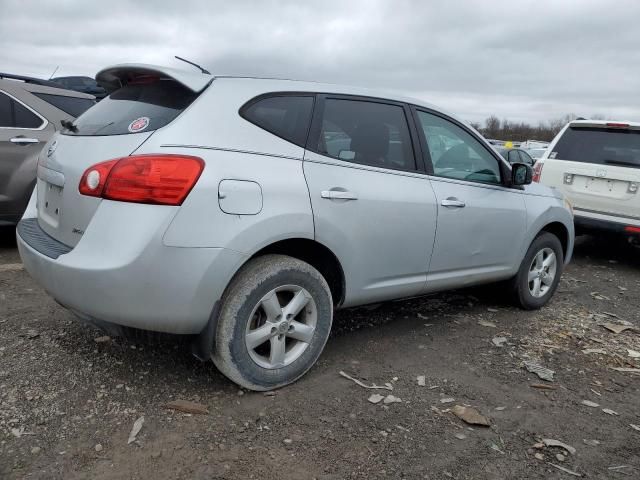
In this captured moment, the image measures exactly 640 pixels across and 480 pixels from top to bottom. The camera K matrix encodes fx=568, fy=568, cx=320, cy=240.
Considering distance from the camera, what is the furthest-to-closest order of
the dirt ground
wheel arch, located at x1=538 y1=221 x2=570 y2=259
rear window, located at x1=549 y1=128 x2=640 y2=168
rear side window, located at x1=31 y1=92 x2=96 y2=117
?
rear window, located at x1=549 y1=128 x2=640 y2=168 < rear side window, located at x1=31 y1=92 x2=96 y2=117 < wheel arch, located at x1=538 y1=221 x2=570 y2=259 < the dirt ground

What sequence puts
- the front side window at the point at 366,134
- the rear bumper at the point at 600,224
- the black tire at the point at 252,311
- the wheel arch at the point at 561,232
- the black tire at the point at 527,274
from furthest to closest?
the rear bumper at the point at 600,224, the wheel arch at the point at 561,232, the black tire at the point at 527,274, the front side window at the point at 366,134, the black tire at the point at 252,311

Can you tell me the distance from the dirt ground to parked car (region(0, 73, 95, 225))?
4.90ft

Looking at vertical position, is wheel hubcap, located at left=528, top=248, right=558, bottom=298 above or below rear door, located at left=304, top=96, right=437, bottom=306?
below

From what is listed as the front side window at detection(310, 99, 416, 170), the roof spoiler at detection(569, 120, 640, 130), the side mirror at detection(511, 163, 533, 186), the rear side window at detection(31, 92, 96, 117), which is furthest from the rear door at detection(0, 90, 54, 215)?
the roof spoiler at detection(569, 120, 640, 130)

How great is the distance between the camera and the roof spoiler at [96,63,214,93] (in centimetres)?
293

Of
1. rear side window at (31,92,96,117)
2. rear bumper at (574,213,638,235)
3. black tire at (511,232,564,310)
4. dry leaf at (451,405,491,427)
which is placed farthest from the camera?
rear bumper at (574,213,638,235)

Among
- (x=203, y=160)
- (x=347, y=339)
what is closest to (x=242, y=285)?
(x=203, y=160)

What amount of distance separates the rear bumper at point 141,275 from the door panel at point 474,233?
5.30 ft

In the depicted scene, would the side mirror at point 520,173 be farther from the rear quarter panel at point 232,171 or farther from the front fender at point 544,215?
the rear quarter panel at point 232,171

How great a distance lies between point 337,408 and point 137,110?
6.20ft

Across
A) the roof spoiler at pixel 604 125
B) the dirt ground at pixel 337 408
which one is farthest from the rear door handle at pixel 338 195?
the roof spoiler at pixel 604 125

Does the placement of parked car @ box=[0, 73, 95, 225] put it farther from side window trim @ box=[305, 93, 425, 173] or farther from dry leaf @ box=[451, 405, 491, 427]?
dry leaf @ box=[451, 405, 491, 427]

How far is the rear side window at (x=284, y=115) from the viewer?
300cm

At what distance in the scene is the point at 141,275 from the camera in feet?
8.33
